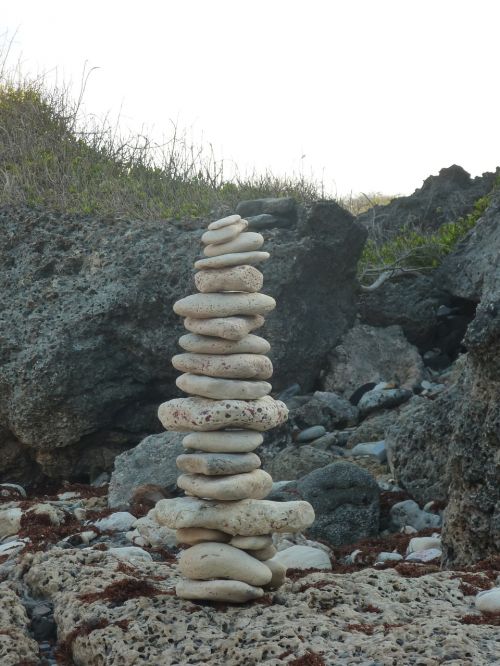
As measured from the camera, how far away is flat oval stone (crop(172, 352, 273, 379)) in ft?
20.5

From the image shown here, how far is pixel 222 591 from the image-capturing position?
5816 millimetres

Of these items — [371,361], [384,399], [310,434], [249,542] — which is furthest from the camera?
[371,361]

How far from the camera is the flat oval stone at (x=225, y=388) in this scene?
6199 mm

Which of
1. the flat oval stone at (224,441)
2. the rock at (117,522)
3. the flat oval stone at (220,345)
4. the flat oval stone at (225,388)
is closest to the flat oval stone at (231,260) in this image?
the flat oval stone at (220,345)

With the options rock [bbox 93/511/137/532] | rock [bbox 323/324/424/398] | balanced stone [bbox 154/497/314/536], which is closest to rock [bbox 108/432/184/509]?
rock [bbox 93/511/137/532]

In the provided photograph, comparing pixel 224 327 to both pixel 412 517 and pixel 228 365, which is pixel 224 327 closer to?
pixel 228 365

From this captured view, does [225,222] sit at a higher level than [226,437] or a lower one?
higher

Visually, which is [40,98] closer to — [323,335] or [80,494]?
[323,335]

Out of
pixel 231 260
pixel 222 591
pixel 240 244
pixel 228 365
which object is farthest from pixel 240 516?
pixel 240 244

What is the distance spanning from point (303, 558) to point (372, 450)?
3.38 meters

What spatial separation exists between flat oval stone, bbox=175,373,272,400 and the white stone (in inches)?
7.5

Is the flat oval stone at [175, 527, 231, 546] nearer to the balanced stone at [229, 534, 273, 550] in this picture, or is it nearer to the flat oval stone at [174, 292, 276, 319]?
the balanced stone at [229, 534, 273, 550]

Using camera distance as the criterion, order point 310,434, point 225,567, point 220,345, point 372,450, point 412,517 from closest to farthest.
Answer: point 225,567
point 220,345
point 412,517
point 372,450
point 310,434

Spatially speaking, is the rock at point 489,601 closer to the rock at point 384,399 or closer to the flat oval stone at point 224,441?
the flat oval stone at point 224,441
